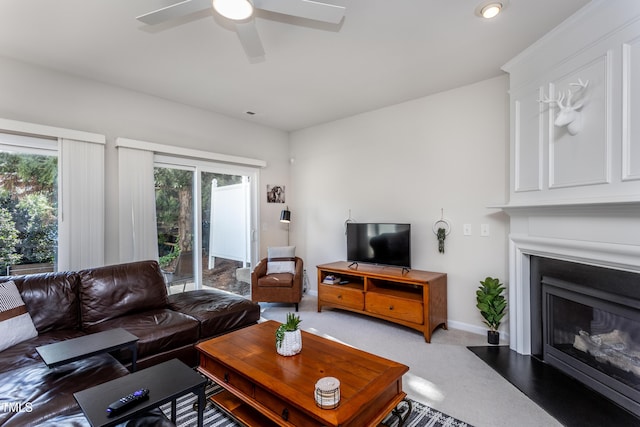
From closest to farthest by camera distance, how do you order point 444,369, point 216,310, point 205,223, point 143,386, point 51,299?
1. point 143,386
2. point 51,299
3. point 444,369
4. point 216,310
5. point 205,223

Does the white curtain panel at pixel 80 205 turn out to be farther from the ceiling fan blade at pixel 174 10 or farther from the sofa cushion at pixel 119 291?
the ceiling fan blade at pixel 174 10

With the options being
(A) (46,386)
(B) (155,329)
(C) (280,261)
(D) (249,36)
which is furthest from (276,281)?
(D) (249,36)

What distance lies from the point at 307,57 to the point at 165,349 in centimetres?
271

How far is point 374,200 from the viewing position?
410 centimetres

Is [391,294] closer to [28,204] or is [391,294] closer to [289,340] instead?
[289,340]

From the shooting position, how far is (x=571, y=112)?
2119 mm

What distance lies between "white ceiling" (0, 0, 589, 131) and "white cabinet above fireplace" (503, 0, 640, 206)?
186 mm

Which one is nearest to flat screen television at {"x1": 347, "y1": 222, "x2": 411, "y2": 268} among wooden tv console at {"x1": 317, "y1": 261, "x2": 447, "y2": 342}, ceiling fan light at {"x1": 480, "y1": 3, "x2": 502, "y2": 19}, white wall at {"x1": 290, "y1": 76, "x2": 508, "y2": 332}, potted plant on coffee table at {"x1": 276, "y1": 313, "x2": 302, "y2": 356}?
wooden tv console at {"x1": 317, "y1": 261, "x2": 447, "y2": 342}

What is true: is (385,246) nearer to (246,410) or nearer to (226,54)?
(246,410)

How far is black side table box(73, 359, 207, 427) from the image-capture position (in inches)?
46.8

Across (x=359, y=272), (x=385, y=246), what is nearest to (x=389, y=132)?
(x=385, y=246)

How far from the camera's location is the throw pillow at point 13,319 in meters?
1.94

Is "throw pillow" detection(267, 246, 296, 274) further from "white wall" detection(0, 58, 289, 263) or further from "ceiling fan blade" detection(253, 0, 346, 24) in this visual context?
→ "ceiling fan blade" detection(253, 0, 346, 24)

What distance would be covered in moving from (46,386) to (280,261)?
2.91 metres
